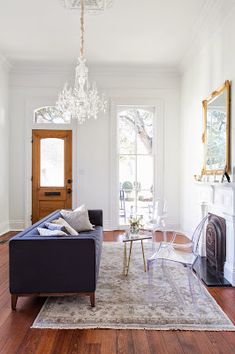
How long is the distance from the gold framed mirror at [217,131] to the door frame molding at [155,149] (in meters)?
1.83

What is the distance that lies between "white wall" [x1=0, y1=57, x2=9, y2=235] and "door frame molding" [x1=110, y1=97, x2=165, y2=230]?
7.53 ft

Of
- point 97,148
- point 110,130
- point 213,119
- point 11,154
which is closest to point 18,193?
point 11,154

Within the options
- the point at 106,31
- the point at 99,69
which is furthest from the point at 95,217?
the point at 99,69

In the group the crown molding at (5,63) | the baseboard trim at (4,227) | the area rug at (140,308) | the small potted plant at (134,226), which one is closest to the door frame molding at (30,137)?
the baseboard trim at (4,227)

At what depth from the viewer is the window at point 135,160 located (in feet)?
21.1

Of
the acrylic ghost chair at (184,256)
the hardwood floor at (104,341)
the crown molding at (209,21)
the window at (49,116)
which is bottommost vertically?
the hardwood floor at (104,341)

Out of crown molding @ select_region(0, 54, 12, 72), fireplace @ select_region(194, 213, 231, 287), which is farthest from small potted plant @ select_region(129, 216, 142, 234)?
crown molding @ select_region(0, 54, 12, 72)

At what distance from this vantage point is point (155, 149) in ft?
20.9

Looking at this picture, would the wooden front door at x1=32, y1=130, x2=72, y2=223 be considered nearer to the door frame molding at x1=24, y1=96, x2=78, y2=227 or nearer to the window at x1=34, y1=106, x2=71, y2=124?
the door frame molding at x1=24, y1=96, x2=78, y2=227

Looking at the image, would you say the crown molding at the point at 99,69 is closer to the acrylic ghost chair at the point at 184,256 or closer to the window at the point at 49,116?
the window at the point at 49,116

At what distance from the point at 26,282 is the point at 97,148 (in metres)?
4.03

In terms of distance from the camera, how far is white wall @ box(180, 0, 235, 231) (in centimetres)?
365

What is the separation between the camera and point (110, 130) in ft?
20.6

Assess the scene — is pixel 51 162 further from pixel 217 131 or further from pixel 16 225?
pixel 217 131
